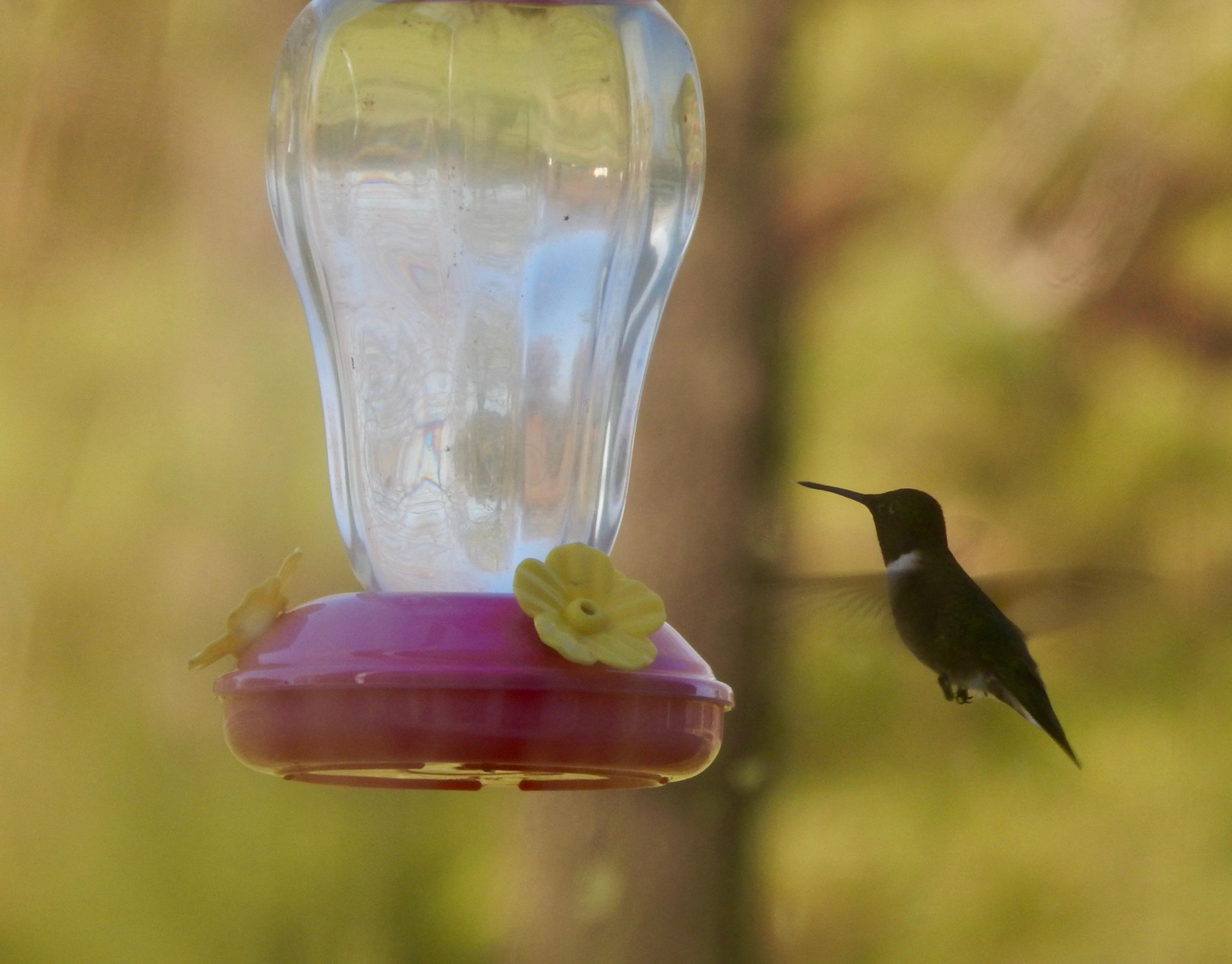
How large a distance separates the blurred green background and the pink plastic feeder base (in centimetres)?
434

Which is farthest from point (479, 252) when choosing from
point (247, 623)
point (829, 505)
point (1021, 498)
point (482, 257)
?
point (1021, 498)

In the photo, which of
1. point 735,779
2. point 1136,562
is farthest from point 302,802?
point 1136,562

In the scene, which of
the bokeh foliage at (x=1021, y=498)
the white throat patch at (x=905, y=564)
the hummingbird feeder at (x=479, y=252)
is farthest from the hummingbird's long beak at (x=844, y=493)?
the bokeh foliage at (x=1021, y=498)

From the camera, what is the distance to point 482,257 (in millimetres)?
2162

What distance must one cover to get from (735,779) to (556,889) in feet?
2.04

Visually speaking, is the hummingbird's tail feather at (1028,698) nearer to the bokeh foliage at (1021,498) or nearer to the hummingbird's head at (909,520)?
the hummingbird's head at (909,520)

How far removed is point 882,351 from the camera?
6598mm

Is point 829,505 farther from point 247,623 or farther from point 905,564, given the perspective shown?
point 247,623

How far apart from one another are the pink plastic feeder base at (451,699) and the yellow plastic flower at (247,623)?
0.03 meters

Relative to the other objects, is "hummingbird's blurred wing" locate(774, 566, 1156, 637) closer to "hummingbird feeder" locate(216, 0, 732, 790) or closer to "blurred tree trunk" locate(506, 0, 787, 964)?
"hummingbird feeder" locate(216, 0, 732, 790)

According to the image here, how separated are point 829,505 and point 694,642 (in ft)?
6.25

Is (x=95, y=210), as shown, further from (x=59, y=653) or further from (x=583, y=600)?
(x=583, y=600)

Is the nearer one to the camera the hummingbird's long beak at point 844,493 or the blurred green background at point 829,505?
the hummingbird's long beak at point 844,493

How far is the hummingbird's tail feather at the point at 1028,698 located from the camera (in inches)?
99.5
